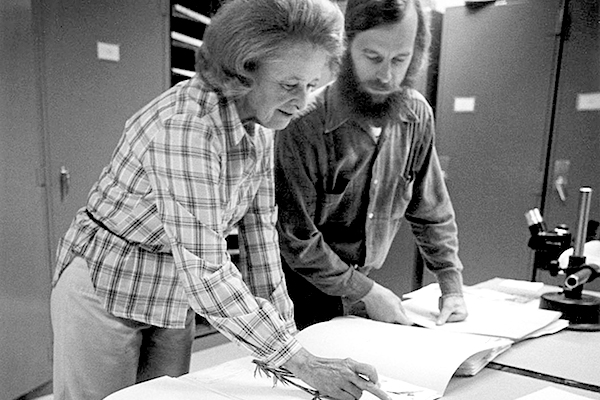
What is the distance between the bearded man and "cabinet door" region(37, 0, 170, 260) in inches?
53.9

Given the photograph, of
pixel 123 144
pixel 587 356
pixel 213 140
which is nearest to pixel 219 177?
pixel 213 140

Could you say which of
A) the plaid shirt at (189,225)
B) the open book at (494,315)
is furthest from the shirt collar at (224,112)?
the open book at (494,315)

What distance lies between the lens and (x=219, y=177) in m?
0.90

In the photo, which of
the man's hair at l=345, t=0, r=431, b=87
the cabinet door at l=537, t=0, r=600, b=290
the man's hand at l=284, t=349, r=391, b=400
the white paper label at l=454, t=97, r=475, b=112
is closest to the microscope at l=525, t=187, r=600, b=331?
the man's hair at l=345, t=0, r=431, b=87

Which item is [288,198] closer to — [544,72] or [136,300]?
[136,300]

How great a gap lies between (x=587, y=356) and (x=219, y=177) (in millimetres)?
783

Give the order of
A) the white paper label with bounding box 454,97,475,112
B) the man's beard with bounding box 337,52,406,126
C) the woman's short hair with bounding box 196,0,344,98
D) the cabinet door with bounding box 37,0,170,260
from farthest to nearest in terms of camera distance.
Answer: the white paper label with bounding box 454,97,475,112, the cabinet door with bounding box 37,0,170,260, the man's beard with bounding box 337,52,406,126, the woman's short hair with bounding box 196,0,344,98

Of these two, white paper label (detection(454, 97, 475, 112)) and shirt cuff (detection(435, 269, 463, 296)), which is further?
white paper label (detection(454, 97, 475, 112))

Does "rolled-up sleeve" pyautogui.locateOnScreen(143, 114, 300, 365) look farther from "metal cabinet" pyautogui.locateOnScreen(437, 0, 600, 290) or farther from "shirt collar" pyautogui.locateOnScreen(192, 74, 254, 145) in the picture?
"metal cabinet" pyautogui.locateOnScreen(437, 0, 600, 290)

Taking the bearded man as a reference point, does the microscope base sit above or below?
below

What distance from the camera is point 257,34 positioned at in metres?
0.89

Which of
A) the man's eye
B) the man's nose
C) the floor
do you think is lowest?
the floor

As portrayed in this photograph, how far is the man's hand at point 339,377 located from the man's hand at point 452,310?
1.42 ft

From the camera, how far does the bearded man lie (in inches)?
46.9
